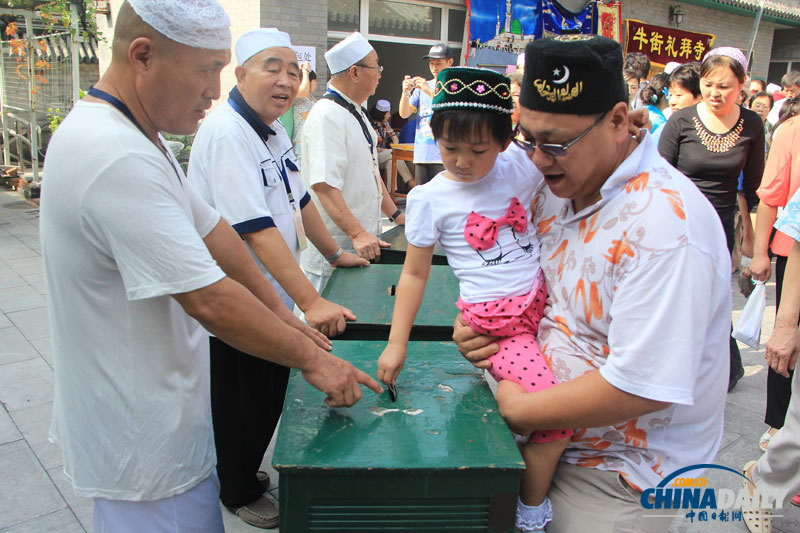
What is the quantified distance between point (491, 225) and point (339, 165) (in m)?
1.79

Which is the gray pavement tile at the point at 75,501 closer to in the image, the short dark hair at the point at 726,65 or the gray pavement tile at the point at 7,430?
the gray pavement tile at the point at 7,430

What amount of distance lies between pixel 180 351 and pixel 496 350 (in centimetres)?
81

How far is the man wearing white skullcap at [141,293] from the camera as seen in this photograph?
1252 millimetres

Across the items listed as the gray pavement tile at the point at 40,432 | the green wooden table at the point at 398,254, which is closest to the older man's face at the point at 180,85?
the green wooden table at the point at 398,254

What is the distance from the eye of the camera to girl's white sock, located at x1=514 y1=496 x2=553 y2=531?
142cm

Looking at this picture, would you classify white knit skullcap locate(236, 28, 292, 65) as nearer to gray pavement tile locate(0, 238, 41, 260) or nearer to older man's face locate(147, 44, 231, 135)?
older man's face locate(147, 44, 231, 135)

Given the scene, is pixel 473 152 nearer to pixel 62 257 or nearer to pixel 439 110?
pixel 439 110

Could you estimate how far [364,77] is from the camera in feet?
11.3

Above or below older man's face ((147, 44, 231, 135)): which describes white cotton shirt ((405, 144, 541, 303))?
below

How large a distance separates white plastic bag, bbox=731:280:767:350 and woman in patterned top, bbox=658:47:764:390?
0.95 metres

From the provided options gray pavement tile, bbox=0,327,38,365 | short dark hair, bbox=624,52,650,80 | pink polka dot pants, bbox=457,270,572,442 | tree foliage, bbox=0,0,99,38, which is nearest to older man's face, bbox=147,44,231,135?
pink polka dot pants, bbox=457,270,572,442

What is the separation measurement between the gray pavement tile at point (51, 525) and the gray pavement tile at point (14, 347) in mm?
1799

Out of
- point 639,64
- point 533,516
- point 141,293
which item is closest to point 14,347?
point 141,293

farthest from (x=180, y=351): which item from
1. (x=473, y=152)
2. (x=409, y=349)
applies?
(x=473, y=152)
